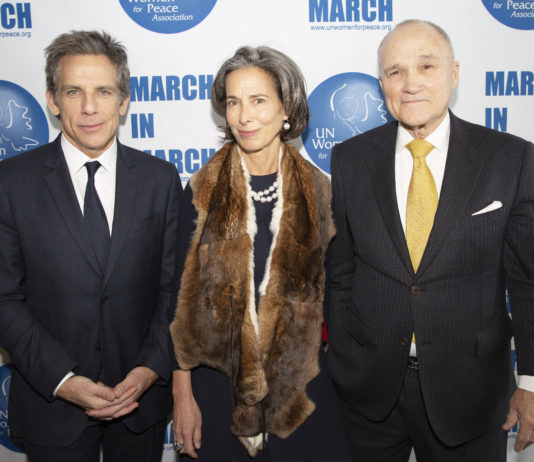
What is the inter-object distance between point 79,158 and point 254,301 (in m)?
0.97

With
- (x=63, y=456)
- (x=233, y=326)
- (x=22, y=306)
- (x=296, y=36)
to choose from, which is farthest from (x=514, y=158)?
(x=63, y=456)

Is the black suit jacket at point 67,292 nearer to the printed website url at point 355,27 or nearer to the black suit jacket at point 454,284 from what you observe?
the black suit jacket at point 454,284

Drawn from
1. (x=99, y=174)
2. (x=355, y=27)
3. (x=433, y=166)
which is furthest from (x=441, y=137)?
(x=99, y=174)

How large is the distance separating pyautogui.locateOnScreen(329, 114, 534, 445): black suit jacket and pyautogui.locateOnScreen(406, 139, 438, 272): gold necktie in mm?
47

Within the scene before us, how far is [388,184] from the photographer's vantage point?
201cm

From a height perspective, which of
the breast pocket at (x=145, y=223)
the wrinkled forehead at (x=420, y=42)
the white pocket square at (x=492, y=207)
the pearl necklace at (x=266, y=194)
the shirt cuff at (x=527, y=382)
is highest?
the wrinkled forehead at (x=420, y=42)

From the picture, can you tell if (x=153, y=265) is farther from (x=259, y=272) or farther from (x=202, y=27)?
(x=202, y=27)

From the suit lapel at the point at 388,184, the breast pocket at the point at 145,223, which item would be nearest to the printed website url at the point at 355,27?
the suit lapel at the point at 388,184

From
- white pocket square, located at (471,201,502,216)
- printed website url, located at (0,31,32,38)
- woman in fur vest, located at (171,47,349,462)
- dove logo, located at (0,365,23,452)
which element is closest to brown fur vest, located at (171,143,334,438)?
woman in fur vest, located at (171,47,349,462)

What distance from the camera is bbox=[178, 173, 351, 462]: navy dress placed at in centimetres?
203

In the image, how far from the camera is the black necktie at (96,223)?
202cm

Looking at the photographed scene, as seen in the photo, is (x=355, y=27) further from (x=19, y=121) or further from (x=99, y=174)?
(x=19, y=121)

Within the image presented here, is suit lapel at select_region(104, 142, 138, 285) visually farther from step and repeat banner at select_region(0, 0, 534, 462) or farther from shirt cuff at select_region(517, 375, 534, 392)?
shirt cuff at select_region(517, 375, 534, 392)

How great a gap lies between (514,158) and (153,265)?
61.3 inches
